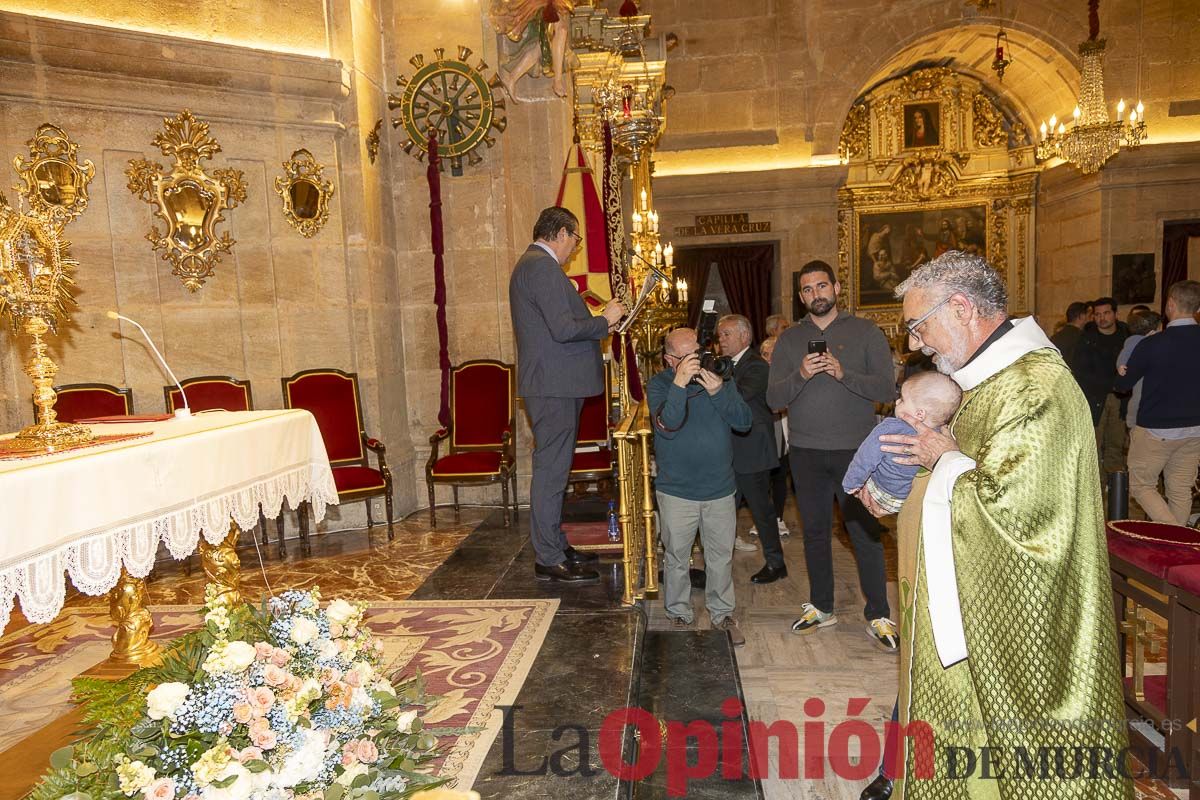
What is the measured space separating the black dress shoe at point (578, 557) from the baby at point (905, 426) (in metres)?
2.78

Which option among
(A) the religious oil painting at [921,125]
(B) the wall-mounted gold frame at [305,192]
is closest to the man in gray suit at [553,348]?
(B) the wall-mounted gold frame at [305,192]

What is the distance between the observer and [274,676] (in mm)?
1588

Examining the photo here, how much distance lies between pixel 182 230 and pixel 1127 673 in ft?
23.3

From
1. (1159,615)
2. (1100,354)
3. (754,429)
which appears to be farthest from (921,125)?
(1159,615)

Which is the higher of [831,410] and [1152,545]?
[831,410]

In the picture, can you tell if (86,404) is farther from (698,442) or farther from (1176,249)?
(1176,249)

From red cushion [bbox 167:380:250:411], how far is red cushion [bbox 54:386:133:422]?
37cm

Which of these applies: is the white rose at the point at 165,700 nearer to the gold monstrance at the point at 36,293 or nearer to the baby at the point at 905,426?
the baby at the point at 905,426

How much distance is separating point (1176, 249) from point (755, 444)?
11.6 meters

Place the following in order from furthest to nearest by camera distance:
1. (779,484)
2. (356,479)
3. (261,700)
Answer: (779,484) < (356,479) < (261,700)

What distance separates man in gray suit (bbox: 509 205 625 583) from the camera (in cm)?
423

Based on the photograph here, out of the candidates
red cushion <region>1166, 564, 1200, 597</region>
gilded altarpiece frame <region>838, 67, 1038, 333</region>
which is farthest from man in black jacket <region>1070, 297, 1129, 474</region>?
gilded altarpiece frame <region>838, 67, 1038, 333</region>

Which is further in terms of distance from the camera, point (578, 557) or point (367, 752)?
point (578, 557)

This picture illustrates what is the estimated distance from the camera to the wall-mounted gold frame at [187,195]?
602 centimetres
